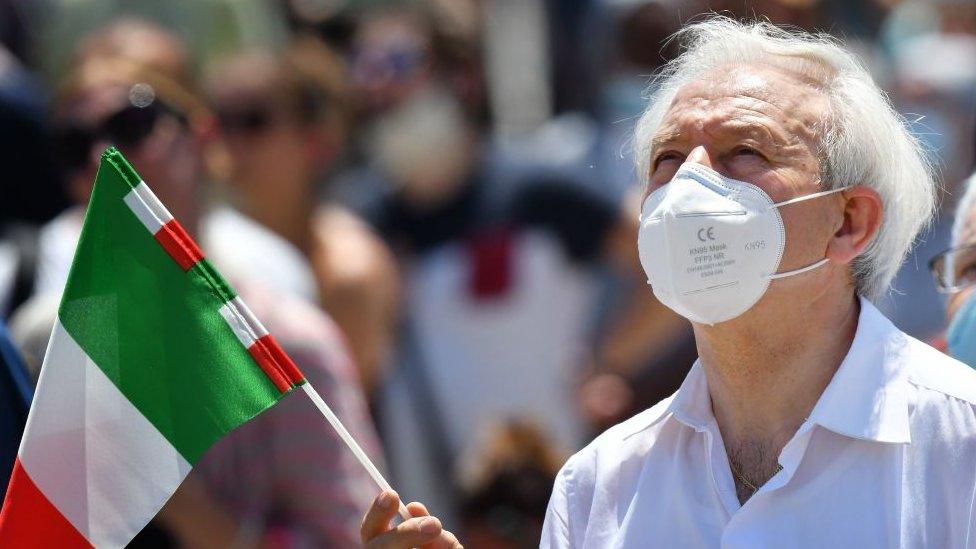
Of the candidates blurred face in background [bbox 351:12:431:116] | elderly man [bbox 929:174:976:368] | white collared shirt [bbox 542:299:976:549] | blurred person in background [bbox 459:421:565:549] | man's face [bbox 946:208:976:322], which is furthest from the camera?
blurred face in background [bbox 351:12:431:116]

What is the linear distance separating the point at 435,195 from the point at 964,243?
286 cm

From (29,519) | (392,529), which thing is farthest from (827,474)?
(29,519)

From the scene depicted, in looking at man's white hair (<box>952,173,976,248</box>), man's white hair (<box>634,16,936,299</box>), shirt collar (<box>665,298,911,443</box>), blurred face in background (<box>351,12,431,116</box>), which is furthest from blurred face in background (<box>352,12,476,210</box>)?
shirt collar (<box>665,298,911,443</box>)

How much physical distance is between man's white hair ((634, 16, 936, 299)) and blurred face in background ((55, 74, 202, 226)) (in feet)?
5.76

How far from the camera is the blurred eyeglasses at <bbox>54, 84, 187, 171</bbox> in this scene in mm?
4578

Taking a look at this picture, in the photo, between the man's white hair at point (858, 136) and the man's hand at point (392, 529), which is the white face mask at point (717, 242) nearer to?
the man's white hair at point (858, 136)

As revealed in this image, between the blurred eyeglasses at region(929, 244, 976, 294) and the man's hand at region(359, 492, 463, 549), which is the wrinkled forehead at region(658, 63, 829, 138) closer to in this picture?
the blurred eyeglasses at region(929, 244, 976, 294)

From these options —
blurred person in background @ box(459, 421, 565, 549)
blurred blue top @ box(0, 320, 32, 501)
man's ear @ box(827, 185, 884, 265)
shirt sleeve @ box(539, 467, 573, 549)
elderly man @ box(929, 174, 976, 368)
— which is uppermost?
blurred blue top @ box(0, 320, 32, 501)

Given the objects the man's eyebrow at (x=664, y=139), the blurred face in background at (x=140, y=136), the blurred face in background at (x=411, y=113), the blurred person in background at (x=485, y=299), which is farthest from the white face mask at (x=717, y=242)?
the blurred face in background at (x=411, y=113)

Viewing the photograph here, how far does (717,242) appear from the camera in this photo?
9.68 feet

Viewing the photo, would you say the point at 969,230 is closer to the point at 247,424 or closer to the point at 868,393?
the point at 868,393

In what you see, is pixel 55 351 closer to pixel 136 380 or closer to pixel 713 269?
pixel 136 380

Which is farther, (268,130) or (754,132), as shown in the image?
(268,130)

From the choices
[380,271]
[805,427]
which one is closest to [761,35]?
[805,427]
